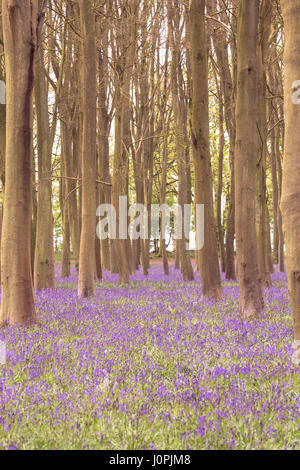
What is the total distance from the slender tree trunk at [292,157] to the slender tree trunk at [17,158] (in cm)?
455

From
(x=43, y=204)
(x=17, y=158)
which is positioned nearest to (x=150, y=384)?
(x=17, y=158)

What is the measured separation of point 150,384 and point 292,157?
2879 millimetres

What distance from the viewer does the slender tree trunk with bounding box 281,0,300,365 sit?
4.51 meters

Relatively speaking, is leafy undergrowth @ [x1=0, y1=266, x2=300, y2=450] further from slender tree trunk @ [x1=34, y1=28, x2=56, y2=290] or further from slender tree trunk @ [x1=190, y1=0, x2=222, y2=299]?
slender tree trunk @ [x1=34, y1=28, x2=56, y2=290]

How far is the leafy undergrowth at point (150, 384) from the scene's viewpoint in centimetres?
309

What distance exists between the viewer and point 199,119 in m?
9.97

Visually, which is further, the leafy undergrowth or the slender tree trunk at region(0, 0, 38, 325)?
the slender tree trunk at region(0, 0, 38, 325)

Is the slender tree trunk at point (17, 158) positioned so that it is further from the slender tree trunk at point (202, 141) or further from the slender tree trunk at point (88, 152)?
the slender tree trunk at point (202, 141)

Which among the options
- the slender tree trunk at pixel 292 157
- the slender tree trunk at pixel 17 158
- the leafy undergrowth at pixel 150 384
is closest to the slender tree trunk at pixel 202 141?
the leafy undergrowth at pixel 150 384

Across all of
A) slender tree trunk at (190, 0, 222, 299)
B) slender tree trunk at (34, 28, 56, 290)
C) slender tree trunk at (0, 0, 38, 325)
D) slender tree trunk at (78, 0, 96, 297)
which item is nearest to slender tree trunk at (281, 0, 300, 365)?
slender tree trunk at (0, 0, 38, 325)

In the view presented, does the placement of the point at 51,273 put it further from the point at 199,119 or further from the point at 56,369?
the point at 56,369

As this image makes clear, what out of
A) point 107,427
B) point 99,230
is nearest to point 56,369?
point 107,427

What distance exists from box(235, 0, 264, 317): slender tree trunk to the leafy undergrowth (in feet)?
2.76

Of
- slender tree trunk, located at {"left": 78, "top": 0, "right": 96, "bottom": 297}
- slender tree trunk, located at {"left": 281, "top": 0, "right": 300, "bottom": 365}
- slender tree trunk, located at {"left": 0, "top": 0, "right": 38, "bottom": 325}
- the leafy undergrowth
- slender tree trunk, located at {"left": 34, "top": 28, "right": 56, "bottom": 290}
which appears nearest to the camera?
the leafy undergrowth
